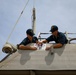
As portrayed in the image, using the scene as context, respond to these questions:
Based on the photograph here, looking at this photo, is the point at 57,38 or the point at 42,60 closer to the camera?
the point at 42,60

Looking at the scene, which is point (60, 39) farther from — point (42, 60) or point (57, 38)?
point (42, 60)

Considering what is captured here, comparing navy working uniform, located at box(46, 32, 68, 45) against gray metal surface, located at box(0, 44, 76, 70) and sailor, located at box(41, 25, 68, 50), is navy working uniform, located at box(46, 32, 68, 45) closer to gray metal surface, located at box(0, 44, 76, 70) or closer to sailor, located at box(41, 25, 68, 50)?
sailor, located at box(41, 25, 68, 50)

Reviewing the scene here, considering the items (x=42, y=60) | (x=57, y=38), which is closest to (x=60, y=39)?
(x=57, y=38)

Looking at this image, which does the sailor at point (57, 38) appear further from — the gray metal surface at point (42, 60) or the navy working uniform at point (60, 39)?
the gray metal surface at point (42, 60)

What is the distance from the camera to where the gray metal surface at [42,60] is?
18.8 feet

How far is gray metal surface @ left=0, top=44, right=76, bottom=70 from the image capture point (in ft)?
18.8

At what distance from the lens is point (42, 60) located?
589 cm

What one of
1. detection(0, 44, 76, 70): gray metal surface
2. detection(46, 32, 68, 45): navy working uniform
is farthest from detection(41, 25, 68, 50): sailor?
detection(0, 44, 76, 70): gray metal surface

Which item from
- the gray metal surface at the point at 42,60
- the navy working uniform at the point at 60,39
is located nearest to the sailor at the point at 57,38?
the navy working uniform at the point at 60,39

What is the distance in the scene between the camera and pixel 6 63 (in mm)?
5902

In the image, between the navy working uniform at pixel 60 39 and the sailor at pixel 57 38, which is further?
the navy working uniform at pixel 60 39

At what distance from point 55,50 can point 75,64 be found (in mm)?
631
